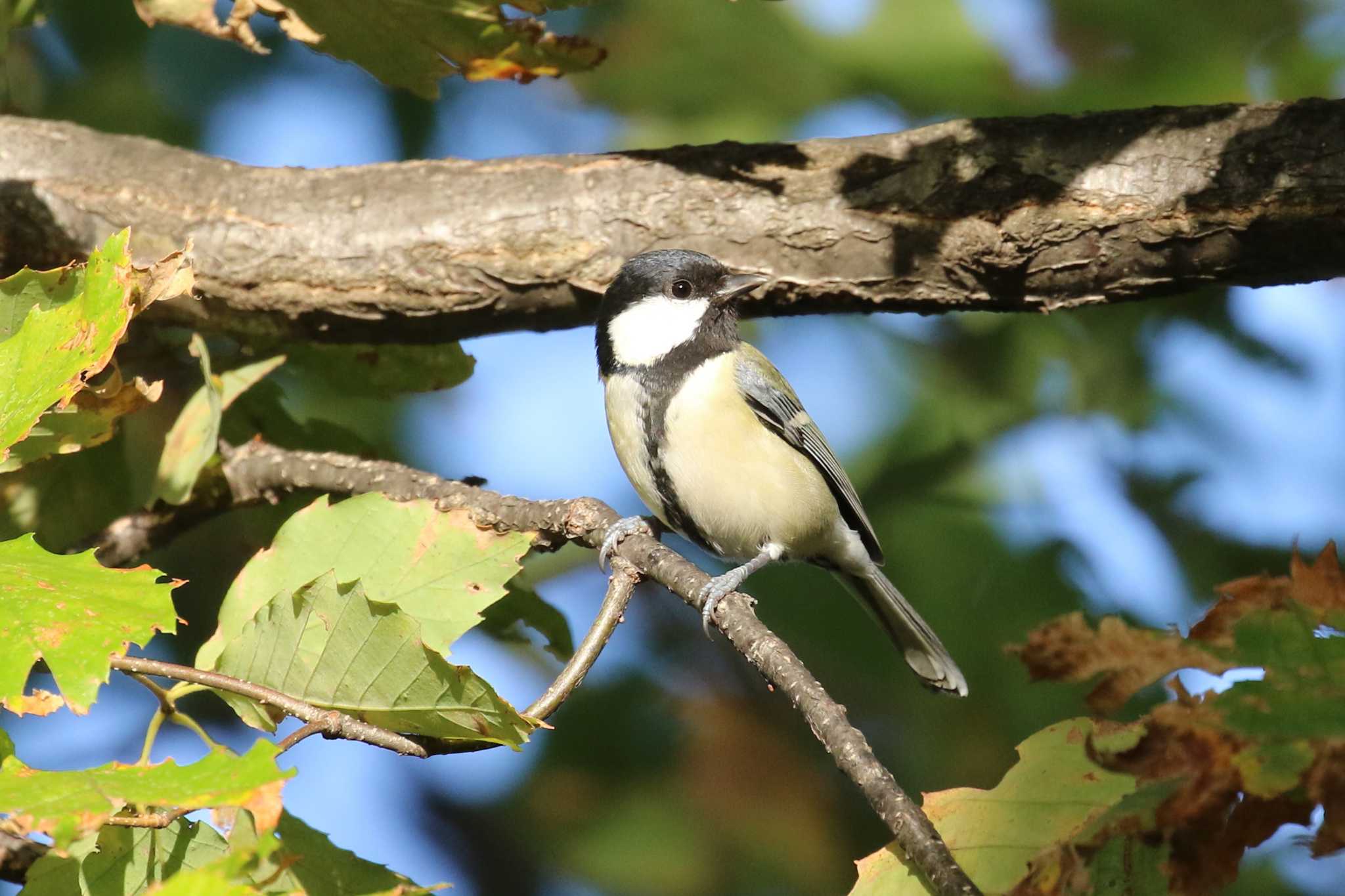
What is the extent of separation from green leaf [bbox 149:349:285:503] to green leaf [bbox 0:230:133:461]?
0.85 m

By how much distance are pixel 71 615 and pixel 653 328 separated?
2539 millimetres

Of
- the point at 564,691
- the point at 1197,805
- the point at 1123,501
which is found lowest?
the point at 564,691

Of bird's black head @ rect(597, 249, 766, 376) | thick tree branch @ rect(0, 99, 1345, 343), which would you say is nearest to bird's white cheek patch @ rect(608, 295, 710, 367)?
bird's black head @ rect(597, 249, 766, 376)

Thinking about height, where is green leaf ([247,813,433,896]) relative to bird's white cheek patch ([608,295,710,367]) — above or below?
below

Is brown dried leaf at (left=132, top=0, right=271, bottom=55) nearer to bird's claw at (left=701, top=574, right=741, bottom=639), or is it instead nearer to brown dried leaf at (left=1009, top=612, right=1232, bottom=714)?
bird's claw at (left=701, top=574, right=741, bottom=639)

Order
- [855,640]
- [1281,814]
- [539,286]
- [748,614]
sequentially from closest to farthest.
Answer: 1. [1281,814]
2. [748,614]
3. [539,286]
4. [855,640]

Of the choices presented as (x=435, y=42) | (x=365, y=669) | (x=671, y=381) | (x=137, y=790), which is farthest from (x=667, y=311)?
(x=137, y=790)

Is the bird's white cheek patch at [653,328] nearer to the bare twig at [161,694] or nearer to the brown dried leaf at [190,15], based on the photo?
the brown dried leaf at [190,15]

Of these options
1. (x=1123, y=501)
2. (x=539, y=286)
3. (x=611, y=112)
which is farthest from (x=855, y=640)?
(x=611, y=112)

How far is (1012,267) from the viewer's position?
2.77 meters

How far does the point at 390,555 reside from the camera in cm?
226

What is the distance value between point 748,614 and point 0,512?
6.02 ft

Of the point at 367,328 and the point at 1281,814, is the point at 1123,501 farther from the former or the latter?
the point at 1281,814

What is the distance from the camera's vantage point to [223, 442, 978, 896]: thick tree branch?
168cm
